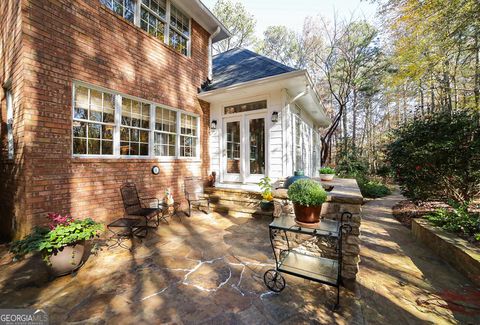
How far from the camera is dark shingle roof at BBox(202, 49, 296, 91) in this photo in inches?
231

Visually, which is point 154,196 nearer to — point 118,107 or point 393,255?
point 118,107

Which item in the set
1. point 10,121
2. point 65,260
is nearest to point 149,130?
point 10,121

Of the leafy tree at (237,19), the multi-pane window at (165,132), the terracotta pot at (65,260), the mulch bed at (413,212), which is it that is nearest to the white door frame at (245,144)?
the multi-pane window at (165,132)

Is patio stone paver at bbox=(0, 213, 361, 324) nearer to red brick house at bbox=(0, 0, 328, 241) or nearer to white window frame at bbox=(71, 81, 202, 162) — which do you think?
red brick house at bbox=(0, 0, 328, 241)

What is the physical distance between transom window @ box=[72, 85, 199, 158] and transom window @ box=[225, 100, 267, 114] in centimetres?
141

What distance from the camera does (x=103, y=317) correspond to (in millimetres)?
1941

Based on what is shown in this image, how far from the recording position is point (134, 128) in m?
4.90

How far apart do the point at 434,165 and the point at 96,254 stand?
23.2 ft

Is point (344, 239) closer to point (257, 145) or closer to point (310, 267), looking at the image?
point (310, 267)

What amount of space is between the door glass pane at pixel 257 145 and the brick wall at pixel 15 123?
16.4ft

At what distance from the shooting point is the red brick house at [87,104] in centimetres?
339

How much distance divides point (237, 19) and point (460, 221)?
1718 cm

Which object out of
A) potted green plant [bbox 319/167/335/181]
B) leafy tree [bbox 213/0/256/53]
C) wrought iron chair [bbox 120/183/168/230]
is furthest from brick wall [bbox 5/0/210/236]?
leafy tree [bbox 213/0/256/53]

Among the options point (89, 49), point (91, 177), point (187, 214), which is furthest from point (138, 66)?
point (187, 214)
